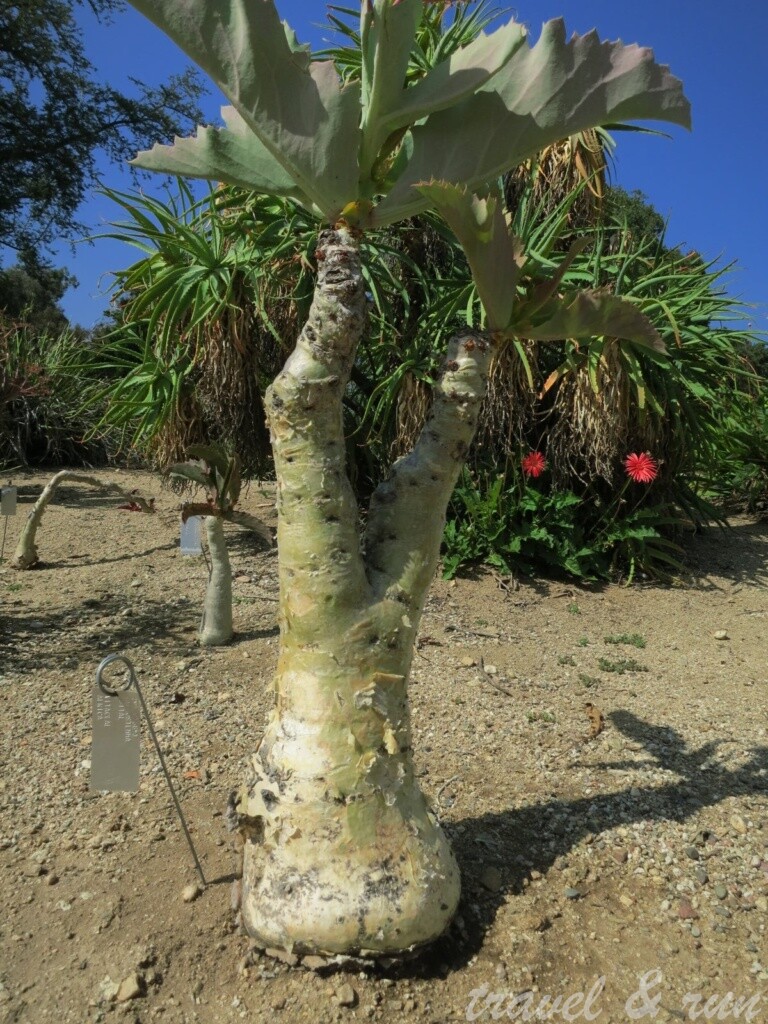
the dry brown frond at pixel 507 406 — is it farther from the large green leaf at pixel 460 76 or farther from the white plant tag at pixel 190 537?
the large green leaf at pixel 460 76

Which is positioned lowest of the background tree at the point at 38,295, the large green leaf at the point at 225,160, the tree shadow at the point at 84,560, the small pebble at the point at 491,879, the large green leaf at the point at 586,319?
the tree shadow at the point at 84,560

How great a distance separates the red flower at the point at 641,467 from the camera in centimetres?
496

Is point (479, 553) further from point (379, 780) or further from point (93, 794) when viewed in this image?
point (379, 780)

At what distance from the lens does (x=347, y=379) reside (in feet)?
5.68

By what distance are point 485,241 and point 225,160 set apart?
0.59 m

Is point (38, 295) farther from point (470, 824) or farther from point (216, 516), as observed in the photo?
point (470, 824)

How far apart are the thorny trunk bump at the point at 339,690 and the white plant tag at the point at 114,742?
341mm

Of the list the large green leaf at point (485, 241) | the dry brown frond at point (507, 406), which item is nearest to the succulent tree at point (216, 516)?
the dry brown frond at point (507, 406)

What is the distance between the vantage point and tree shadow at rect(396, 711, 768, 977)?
1.86 meters

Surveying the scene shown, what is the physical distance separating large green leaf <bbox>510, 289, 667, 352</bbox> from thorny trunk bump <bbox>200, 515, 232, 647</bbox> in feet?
8.18

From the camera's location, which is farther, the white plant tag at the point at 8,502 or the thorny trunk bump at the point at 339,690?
the white plant tag at the point at 8,502

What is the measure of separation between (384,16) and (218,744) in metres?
2.42

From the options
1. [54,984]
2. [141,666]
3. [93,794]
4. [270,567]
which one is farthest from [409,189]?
[270,567]

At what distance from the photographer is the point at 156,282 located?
4.89 meters
